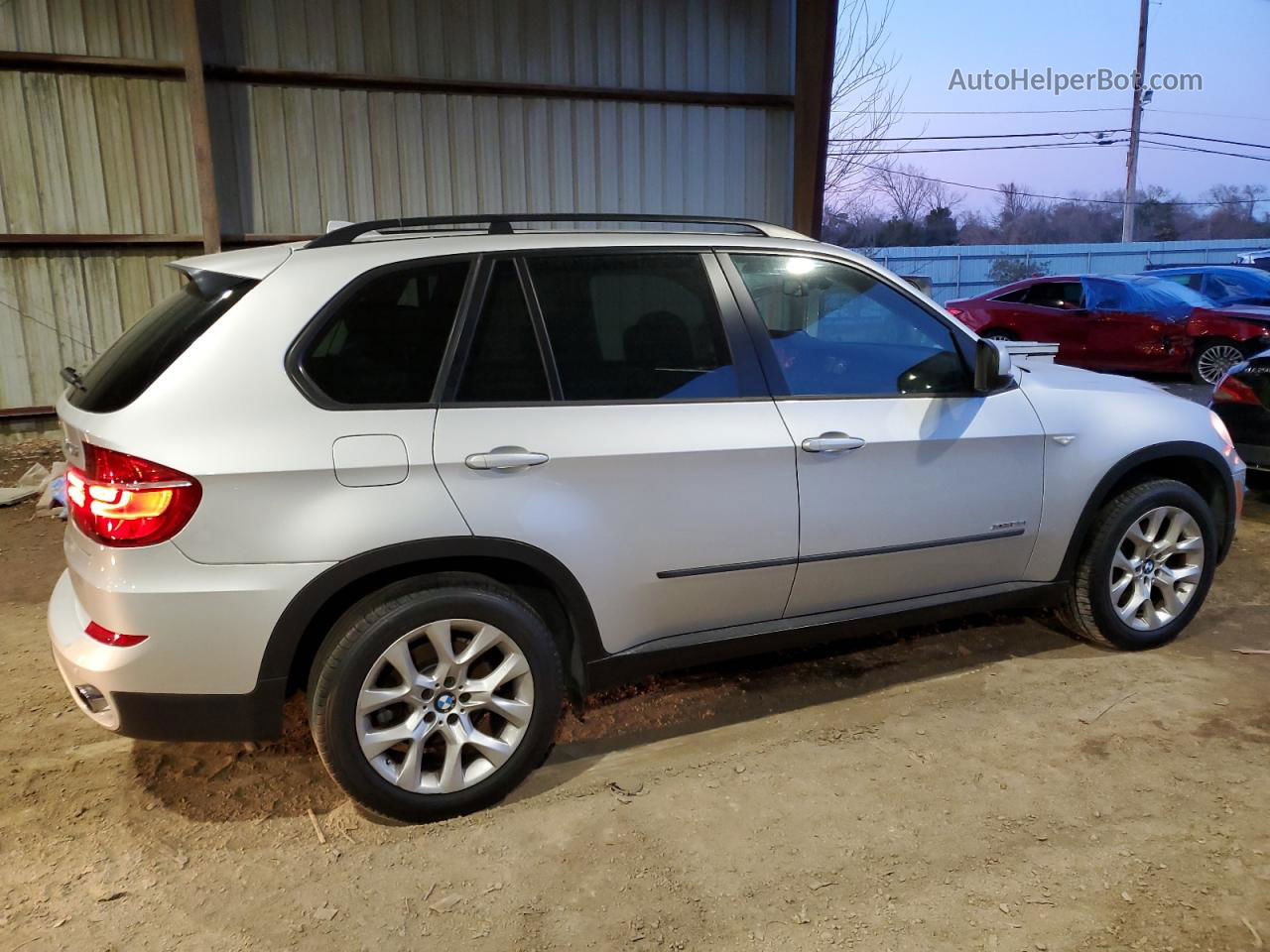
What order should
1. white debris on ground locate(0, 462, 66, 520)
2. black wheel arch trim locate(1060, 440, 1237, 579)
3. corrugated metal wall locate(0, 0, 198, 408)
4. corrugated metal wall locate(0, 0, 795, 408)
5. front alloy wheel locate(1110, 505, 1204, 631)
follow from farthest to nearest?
corrugated metal wall locate(0, 0, 795, 408) < corrugated metal wall locate(0, 0, 198, 408) < white debris on ground locate(0, 462, 66, 520) < front alloy wheel locate(1110, 505, 1204, 631) < black wheel arch trim locate(1060, 440, 1237, 579)

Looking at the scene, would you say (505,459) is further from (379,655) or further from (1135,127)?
(1135,127)

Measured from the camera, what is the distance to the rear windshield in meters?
2.71

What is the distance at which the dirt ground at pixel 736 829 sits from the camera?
2.52 meters

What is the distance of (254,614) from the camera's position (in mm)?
2658

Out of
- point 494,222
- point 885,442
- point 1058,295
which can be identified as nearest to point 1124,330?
point 1058,295

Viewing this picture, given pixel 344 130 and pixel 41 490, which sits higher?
pixel 344 130

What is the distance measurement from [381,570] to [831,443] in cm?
152

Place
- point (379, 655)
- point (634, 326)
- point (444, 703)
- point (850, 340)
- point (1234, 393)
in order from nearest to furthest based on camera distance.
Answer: point (379, 655), point (444, 703), point (634, 326), point (850, 340), point (1234, 393)

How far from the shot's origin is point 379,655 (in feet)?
9.07

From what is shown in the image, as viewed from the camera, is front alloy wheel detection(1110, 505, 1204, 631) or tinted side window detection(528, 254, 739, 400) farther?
front alloy wheel detection(1110, 505, 1204, 631)

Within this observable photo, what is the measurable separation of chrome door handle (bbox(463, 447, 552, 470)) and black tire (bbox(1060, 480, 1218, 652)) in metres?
2.41

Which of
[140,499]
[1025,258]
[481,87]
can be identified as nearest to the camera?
[140,499]

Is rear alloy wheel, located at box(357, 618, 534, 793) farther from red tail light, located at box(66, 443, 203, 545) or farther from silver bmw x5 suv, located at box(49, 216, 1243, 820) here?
red tail light, located at box(66, 443, 203, 545)

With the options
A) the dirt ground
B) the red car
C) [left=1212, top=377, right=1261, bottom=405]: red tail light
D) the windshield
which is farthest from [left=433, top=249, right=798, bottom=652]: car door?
the windshield
